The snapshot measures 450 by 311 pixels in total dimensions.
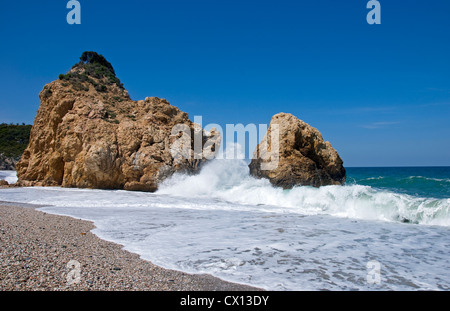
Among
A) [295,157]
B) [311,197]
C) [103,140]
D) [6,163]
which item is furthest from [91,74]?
[6,163]

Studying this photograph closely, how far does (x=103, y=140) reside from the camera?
1611 centimetres

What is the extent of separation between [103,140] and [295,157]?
10400 mm

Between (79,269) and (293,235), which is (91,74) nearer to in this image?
(293,235)

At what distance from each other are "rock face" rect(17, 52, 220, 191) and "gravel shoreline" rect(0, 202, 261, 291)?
1038cm

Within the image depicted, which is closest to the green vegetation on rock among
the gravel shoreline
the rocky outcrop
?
the gravel shoreline

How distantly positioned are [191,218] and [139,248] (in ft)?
11.4

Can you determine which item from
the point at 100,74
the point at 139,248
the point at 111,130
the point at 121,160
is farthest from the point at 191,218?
the point at 100,74

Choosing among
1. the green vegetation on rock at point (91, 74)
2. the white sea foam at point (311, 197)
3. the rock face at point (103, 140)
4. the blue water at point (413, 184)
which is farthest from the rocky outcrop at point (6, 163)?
the blue water at point (413, 184)

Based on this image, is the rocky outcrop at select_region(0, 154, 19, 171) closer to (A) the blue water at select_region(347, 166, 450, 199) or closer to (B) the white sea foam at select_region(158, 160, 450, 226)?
(B) the white sea foam at select_region(158, 160, 450, 226)

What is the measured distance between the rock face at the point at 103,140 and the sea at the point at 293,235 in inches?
109

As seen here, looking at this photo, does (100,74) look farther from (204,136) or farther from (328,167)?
(328,167)

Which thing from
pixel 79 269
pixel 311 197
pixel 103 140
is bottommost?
pixel 79 269
